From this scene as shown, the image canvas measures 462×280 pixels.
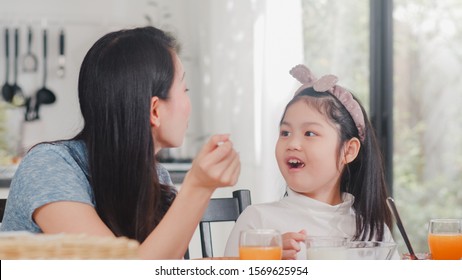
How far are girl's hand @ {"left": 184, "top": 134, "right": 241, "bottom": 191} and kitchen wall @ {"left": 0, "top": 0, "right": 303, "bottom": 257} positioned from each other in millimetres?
Answer: 1868

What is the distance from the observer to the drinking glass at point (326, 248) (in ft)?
3.88

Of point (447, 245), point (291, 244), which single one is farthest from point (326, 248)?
point (447, 245)

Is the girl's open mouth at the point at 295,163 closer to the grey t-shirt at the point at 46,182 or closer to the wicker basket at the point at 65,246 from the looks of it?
→ the grey t-shirt at the point at 46,182

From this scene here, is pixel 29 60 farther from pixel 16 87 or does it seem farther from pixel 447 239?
pixel 447 239

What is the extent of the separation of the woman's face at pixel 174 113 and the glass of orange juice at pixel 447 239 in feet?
1.61

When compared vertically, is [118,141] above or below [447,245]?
above

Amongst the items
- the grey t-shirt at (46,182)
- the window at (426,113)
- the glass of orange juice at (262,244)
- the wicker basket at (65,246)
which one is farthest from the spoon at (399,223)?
the window at (426,113)

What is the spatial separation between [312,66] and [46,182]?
233 centimetres

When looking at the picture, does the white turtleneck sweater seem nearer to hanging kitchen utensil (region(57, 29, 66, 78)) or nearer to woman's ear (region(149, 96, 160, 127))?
woman's ear (region(149, 96, 160, 127))

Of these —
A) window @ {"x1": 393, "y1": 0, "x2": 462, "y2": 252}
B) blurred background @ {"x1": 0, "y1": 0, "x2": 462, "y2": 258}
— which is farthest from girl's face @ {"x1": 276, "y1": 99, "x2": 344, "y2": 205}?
window @ {"x1": 393, "y1": 0, "x2": 462, "y2": 252}

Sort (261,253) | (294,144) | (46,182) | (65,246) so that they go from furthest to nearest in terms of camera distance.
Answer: (294,144)
(46,182)
(261,253)
(65,246)

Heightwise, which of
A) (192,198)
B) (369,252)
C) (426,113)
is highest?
(192,198)

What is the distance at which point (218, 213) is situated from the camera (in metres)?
1.73

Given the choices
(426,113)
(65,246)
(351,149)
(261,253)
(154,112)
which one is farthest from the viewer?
(426,113)
